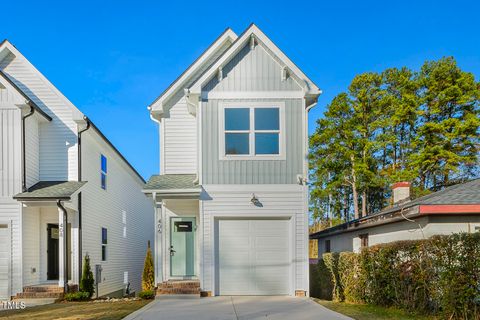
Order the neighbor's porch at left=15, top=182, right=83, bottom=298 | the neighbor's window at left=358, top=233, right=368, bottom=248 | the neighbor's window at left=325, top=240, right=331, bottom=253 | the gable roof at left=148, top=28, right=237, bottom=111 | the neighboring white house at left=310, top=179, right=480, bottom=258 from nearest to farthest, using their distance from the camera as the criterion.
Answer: the neighboring white house at left=310, top=179, right=480, bottom=258 < the neighbor's porch at left=15, top=182, right=83, bottom=298 < the gable roof at left=148, top=28, right=237, bottom=111 < the neighbor's window at left=358, top=233, right=368, bottom=248 < the neighbor's window at left=325, top=240, right=331, bottom=253

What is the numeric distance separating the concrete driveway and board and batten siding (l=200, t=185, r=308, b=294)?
1.43m

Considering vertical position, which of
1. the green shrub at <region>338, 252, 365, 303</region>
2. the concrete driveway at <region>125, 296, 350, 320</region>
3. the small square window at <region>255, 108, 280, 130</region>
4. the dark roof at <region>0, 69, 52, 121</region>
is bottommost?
the concrete driveway at <region>125, 296, 350, 320</region>

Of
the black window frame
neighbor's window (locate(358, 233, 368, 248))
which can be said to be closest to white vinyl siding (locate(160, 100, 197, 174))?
the black window frame

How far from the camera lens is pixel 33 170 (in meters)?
13.8

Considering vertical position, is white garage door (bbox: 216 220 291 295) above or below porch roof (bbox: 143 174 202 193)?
below

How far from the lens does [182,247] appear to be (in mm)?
13312

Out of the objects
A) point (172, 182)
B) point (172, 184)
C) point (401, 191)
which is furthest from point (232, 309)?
point (401, 191)

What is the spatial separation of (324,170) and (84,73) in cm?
1721

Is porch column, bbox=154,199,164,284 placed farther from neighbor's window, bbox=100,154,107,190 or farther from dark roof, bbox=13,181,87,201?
neighbor's window, bbox=100,154,107,190

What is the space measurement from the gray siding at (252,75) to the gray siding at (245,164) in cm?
67

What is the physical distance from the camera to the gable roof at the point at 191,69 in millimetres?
13914

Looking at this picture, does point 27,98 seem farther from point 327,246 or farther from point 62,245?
point 327,246

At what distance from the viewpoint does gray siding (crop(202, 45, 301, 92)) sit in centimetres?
1257

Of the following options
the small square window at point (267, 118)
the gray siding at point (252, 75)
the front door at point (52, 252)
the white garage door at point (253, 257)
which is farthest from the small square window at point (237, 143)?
the front door at point (52, 252)
